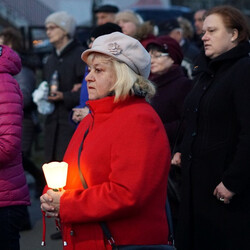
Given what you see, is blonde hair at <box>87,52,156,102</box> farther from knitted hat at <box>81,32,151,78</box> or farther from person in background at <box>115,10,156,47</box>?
person in background at <box>115,10,156,47</box>

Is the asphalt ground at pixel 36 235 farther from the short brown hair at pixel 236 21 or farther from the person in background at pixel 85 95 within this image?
the short brown hair at pixel 236 21

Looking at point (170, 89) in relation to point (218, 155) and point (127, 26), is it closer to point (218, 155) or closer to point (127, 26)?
point (218, 155)

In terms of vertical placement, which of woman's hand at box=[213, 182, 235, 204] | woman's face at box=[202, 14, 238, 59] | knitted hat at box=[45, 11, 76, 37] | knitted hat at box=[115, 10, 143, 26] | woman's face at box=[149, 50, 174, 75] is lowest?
woman's hand at box=[213, 182, 235, 204]

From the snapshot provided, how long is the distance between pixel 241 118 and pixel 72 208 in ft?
5.18

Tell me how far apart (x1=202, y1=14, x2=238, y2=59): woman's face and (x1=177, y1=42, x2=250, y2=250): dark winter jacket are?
7 centimetres

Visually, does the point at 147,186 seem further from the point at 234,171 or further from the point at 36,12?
the point at 36,12

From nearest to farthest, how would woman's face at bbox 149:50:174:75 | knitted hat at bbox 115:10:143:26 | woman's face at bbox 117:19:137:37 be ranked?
woman's face at bbox 149:50:174:75, woman's face at bbox 117:19:137:37, knitted hat at bbox 115:10:143:26

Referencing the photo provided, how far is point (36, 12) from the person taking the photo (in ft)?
83.3

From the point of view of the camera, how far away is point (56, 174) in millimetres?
2920

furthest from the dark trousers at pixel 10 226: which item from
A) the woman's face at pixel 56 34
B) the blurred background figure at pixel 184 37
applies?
the blurred background figure at pixel 184 37

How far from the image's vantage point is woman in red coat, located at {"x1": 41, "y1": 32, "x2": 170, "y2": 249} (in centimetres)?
288

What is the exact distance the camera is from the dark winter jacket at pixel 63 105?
21.4 ft

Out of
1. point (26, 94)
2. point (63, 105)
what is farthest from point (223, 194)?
point (26, 94)

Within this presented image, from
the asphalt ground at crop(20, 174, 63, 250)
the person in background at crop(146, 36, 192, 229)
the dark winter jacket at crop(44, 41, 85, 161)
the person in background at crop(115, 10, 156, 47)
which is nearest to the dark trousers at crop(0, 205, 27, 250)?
the person in background at crop(146, 36, 192, 229)
